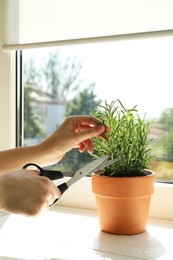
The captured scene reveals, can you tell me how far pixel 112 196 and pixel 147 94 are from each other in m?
0.40

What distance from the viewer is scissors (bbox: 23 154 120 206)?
2.90 ft

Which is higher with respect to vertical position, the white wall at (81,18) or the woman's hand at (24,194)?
the white wall at (81,18)

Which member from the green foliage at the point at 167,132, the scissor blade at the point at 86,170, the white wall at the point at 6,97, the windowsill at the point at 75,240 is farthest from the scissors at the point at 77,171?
the white wall at the point at 6,97

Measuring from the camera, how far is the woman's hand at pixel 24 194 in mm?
726

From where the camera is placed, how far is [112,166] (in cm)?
103

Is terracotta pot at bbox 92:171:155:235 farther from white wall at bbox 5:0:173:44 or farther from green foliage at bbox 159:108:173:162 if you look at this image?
white wall at bbox 5:0:173:44

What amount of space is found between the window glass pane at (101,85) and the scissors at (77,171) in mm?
201

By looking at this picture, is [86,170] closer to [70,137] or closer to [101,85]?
[70,137]

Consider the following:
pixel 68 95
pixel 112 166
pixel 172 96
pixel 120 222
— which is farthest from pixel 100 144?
pixel 68 95

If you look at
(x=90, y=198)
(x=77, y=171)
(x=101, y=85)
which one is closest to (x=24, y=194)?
(x=77, y=171)

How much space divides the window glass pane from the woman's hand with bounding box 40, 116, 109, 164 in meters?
0.16

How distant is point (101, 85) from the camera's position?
1.34 meters

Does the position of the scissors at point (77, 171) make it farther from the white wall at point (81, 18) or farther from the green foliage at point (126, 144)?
the white wall at point (81, 18)

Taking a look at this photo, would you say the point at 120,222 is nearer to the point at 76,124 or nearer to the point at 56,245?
the point at 56,245
